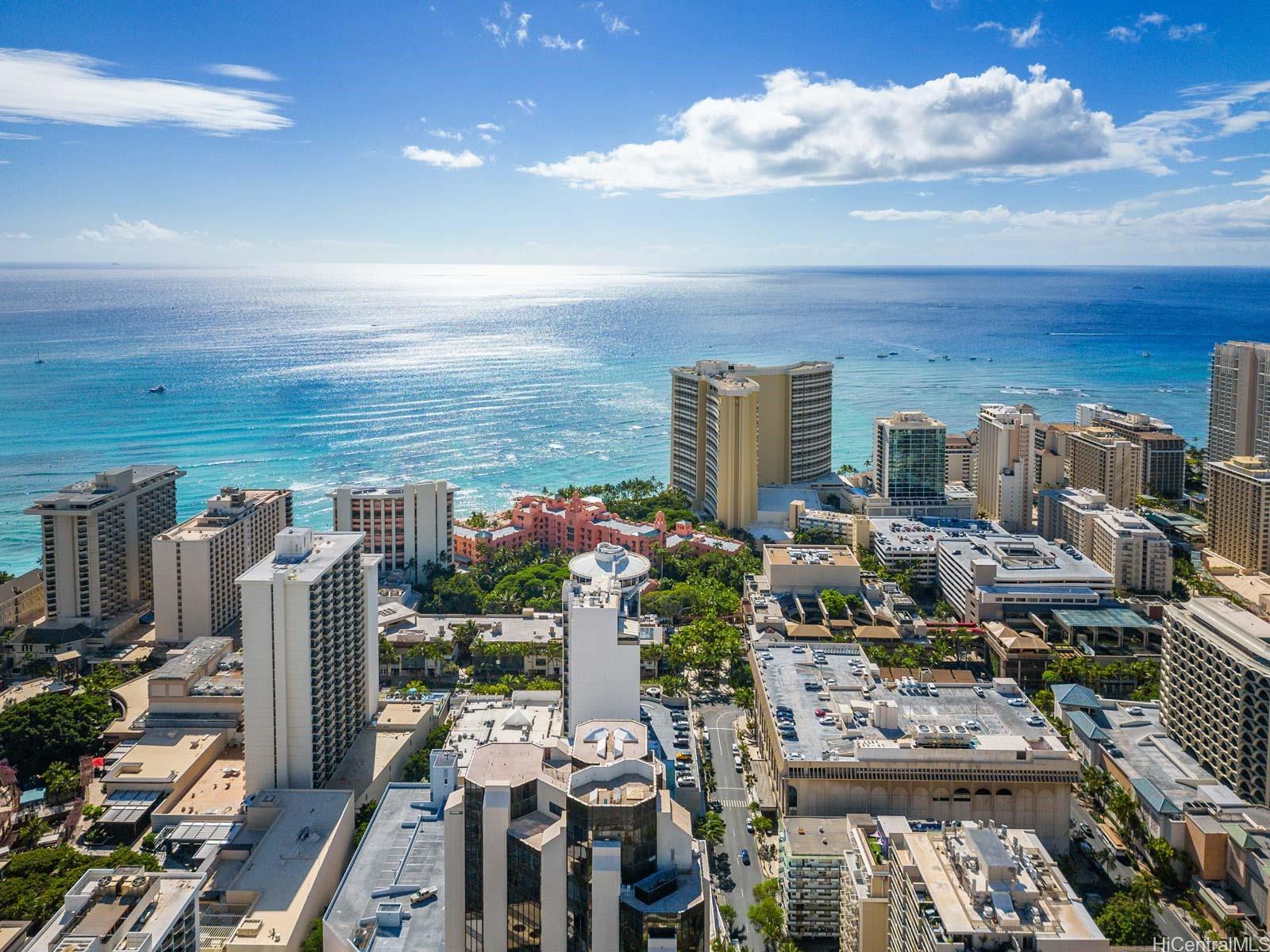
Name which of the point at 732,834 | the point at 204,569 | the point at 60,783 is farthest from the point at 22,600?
the point at 732,834

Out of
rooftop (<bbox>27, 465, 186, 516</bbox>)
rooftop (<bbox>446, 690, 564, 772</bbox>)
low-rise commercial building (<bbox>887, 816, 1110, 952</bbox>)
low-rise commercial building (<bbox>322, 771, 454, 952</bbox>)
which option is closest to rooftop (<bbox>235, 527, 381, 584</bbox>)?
low-rise commercial building (<bbox>322, 771, 454, 952</bbox>)

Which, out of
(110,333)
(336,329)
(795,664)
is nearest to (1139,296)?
(336,329)

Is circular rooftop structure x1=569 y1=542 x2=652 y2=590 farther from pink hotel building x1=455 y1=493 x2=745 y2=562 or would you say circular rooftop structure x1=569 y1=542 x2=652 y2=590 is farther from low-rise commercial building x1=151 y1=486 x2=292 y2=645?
low-rise commercial building x1=151 y1=486 x2=292 y2=645

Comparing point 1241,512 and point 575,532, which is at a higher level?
point 1241,512

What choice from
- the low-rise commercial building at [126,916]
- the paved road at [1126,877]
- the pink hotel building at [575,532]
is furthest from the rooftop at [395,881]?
the pink hotel building at [575,532]

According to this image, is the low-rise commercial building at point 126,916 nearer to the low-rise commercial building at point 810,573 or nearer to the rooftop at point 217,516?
the rooftop at point 217,516

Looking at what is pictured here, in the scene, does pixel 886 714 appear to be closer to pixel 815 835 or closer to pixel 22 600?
pixel 815 835

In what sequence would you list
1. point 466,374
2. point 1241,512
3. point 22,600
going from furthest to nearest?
point 466,374
point 1241,512
point 22,600
